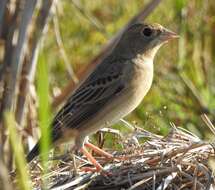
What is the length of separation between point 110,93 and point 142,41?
0.70m

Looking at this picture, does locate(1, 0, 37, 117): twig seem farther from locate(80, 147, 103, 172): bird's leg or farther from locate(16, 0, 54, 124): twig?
locate(80, 147, 103, 172): bird's leg

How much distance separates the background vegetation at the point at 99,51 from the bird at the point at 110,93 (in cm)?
26

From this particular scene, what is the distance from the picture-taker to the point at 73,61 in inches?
395

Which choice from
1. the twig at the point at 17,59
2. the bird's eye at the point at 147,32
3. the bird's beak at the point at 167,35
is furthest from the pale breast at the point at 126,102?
the twig at the point at 17,59

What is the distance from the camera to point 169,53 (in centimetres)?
894

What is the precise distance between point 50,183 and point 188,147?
3.18 ft

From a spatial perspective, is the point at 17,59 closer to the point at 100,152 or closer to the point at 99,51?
the point at 99,51

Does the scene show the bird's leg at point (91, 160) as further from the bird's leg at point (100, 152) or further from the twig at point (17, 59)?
the twig at point (17, 59)

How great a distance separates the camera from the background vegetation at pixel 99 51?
7809mm

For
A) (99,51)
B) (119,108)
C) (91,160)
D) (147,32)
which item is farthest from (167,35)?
(99,51)

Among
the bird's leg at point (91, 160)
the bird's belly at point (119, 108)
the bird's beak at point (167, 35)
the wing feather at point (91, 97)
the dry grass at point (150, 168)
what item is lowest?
the dry grass at point (150, 168)

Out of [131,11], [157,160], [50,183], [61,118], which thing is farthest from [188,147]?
[131,11]

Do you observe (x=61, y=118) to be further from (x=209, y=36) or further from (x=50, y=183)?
(x=209, y=36)

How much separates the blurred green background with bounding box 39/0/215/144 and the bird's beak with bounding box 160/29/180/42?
2.24 ft
